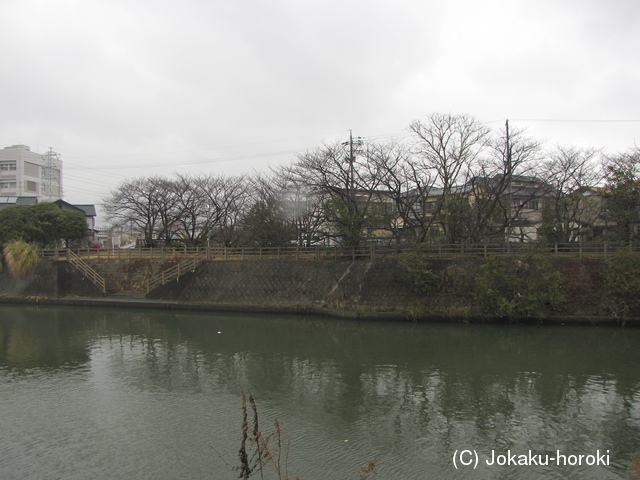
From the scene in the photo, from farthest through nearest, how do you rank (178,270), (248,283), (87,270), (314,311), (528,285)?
1. (87,270)
2. (178,270)
3. (248,283)
4. (314,311)
5. (528,285)

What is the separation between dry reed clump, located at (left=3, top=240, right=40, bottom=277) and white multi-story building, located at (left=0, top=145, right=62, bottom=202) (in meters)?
30.3

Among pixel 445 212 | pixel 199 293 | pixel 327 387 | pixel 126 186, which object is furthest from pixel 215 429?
pixel 126 186

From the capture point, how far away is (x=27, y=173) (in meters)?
59.8

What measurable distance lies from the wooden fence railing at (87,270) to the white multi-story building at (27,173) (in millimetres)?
31599

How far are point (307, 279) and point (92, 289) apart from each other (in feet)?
48.2

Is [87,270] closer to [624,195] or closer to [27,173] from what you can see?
[624,195]

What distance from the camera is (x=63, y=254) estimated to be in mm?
31266

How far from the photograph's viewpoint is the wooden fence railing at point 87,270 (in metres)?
29.4

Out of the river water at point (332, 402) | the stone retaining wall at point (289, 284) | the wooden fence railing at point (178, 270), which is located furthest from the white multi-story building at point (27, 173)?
the river water at point (332, 402)

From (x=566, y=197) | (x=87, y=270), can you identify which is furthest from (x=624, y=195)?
(x=87, y=270)

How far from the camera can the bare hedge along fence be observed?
Answer: 68.3ft

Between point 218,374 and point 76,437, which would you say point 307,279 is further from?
point 76,437

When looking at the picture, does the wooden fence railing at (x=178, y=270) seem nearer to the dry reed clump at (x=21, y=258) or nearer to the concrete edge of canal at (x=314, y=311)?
the concrete edge of canal at (x=314, y=311)

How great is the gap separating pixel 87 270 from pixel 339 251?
17088 mm
